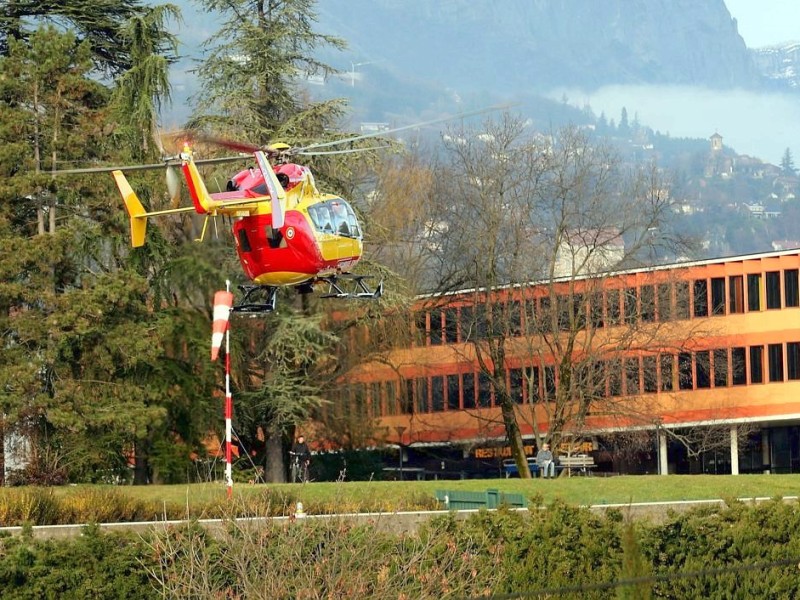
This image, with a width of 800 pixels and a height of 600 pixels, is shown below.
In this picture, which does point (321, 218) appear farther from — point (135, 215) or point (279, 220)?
point (135, 215)

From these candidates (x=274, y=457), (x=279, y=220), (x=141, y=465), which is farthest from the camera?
(x=274, y=457)

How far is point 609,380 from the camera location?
62.9 meters

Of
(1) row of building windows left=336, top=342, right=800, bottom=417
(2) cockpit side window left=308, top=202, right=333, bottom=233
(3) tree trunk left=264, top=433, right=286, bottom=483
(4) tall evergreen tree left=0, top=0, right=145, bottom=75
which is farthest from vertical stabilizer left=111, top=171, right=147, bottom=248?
(1) row of building windows left=336, top=342, right=800, bottom=417

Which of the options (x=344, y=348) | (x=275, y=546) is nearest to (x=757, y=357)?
(x=344, y=348)

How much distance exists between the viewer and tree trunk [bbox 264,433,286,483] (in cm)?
5319

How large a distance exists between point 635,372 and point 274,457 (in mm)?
19289

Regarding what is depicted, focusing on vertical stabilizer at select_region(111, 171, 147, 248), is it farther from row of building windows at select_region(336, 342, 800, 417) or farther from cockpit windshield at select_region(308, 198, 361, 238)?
row of building windows at select_region(336, 342, 800, 417)

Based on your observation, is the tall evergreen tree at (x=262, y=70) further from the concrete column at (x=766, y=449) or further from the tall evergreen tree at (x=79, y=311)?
the concrete column at (x=766, y=449)

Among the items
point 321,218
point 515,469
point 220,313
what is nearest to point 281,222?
point 321,218

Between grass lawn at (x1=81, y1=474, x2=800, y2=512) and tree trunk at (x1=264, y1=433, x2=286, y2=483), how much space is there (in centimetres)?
1285

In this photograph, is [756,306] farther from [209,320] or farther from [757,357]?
[209,320]

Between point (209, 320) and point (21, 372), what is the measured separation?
719 cm

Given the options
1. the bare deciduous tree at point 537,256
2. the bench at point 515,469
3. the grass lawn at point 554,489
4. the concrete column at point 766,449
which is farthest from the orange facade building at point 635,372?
the grass lawn at point 554,489

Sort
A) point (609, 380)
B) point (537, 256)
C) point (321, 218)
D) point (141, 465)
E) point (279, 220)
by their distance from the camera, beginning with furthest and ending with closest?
point (537, 256), point (609, 380), point (141, 465), point (321, 218), point (279, 220)
